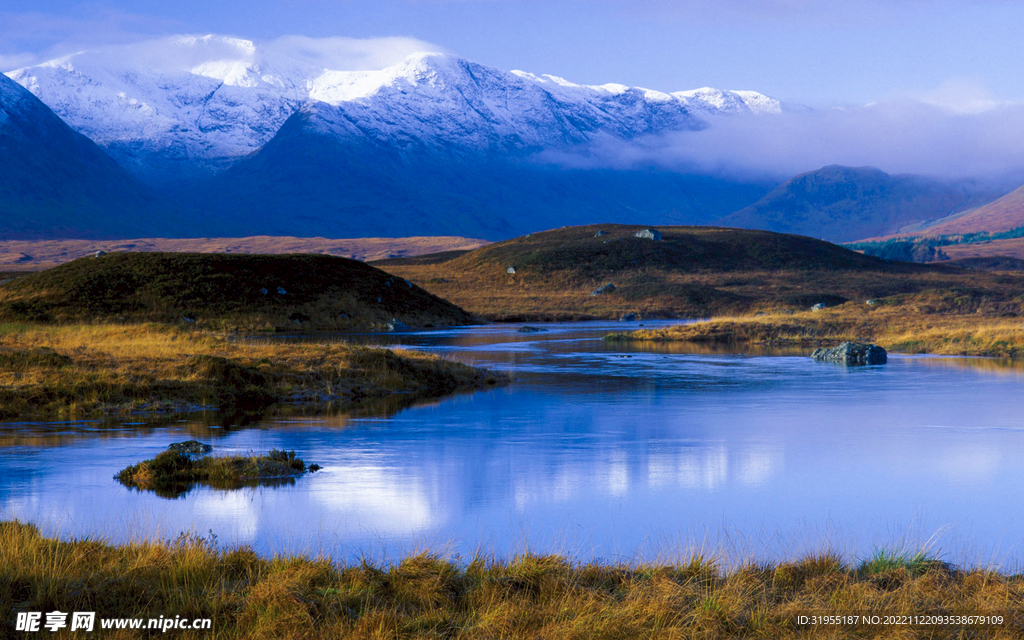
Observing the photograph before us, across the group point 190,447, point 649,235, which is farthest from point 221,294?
point 649,235

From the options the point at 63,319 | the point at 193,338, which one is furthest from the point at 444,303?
the point at 193,338

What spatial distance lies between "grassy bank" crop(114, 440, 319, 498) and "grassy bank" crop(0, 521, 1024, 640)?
5.03 m

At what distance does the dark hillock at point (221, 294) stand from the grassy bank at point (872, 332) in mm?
19931

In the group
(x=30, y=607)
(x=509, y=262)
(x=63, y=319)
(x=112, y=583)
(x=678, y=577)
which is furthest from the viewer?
(x=509, y=262)

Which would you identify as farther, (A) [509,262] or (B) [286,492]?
(A) [509,262]

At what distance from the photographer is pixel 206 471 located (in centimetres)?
1600

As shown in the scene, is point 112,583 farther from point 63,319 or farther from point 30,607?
point 63,319

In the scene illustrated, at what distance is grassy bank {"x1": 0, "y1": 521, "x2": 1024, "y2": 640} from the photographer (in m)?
8.22

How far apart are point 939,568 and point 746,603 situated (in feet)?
9.16

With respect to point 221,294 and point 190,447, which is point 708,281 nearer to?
point 221,294

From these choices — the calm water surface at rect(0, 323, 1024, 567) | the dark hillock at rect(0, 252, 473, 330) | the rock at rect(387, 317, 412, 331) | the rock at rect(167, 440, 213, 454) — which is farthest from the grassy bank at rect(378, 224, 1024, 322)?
the rock at rect(167, 440, 213, 454)

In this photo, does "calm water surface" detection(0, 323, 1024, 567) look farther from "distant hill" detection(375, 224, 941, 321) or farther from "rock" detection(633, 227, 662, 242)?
"rock" detection(633, 227, 662, 242)

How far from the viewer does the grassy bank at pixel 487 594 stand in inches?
324

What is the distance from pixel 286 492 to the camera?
589 inches
